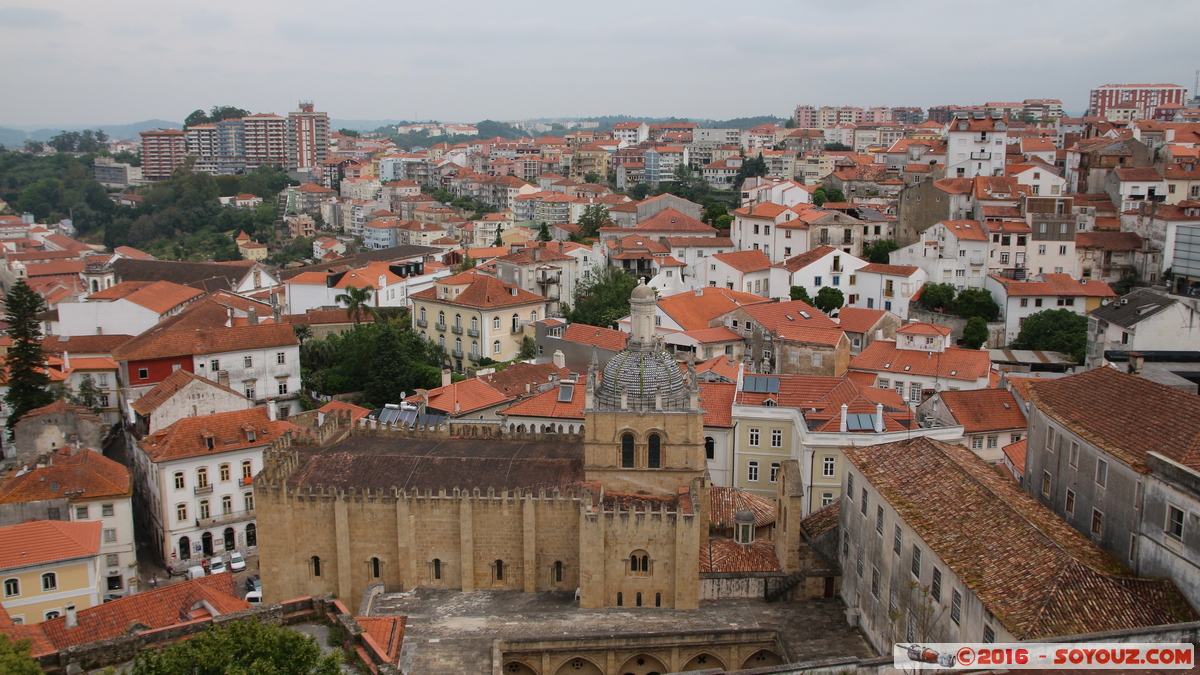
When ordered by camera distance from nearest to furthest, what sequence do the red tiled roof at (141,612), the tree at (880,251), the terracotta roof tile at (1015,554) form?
1. the terracotta roof tile at (1015,554)
2. the red tiled roof at (141,612)
3. the tree at (880,251)

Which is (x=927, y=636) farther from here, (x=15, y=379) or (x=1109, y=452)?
(x=15, y=379)

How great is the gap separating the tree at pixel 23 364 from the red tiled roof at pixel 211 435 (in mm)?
10898

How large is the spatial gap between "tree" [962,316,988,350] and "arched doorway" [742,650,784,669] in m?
41.8

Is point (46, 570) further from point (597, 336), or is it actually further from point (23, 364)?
point (597, 336)

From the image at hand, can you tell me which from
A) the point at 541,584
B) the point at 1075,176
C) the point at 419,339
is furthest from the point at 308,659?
the point at 1075,176

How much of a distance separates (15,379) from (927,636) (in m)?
51.6

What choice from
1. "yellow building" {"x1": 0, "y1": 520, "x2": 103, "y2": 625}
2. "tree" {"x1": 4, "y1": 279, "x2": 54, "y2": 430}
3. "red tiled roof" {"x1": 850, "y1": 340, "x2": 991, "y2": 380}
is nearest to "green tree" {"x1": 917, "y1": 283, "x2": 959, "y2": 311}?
"red tiled roof" {"x1": 850, "y1": 340, "x2": 991, "y2": 380}

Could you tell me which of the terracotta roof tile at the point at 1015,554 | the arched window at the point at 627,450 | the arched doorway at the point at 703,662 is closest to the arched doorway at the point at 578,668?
the arched doorway at the point at 703,662

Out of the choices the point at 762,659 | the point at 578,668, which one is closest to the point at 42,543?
the point at 578,668

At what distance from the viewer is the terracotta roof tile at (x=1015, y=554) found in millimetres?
20484

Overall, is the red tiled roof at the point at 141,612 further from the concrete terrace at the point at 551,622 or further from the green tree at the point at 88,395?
the green tree at the point at 88,395

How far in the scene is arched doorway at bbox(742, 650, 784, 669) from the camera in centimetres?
2964

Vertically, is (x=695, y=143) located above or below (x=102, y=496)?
above

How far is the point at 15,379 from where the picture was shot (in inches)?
2146
